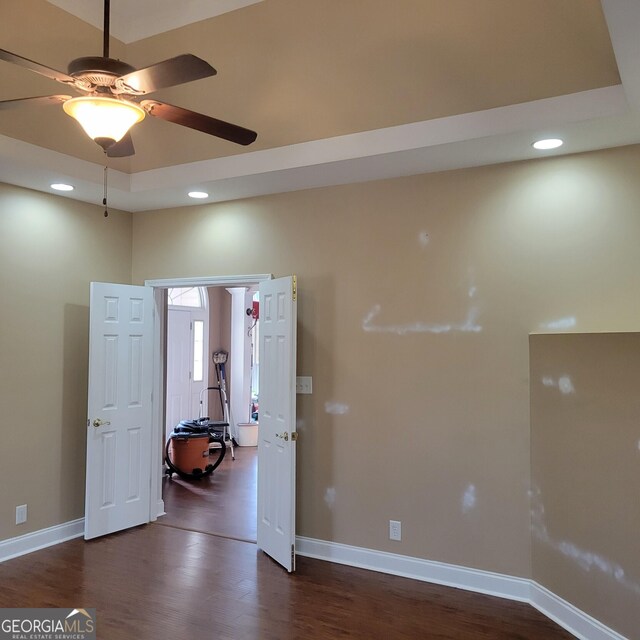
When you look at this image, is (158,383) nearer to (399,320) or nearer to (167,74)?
(399,320)

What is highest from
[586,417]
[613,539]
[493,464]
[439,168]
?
[439,168]

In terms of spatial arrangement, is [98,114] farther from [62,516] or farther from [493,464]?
[62,516]

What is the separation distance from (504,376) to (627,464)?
2.97 feet

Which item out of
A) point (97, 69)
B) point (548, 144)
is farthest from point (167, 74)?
point (548, 144)

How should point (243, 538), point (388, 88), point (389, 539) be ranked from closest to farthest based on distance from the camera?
point (388, 88), point (389, 539), point (243, 538)

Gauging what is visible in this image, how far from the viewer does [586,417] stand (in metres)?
3.07

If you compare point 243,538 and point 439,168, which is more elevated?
point 439,168

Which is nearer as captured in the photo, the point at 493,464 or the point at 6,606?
the point at 6,606

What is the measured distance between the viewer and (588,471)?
3043 mm

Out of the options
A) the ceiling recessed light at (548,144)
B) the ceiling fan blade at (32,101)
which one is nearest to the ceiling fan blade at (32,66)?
the ceiling fan blade at (32,101)

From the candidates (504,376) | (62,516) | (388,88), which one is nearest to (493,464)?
(504,376)

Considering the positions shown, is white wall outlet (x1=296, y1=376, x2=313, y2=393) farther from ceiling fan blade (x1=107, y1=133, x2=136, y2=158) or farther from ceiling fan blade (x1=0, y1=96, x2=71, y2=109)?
ceiling fan blade (x1=0, y1=96, x2=71, y2=109)

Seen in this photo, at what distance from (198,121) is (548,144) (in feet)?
6.86

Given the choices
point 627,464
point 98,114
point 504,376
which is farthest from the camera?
point 504,376
